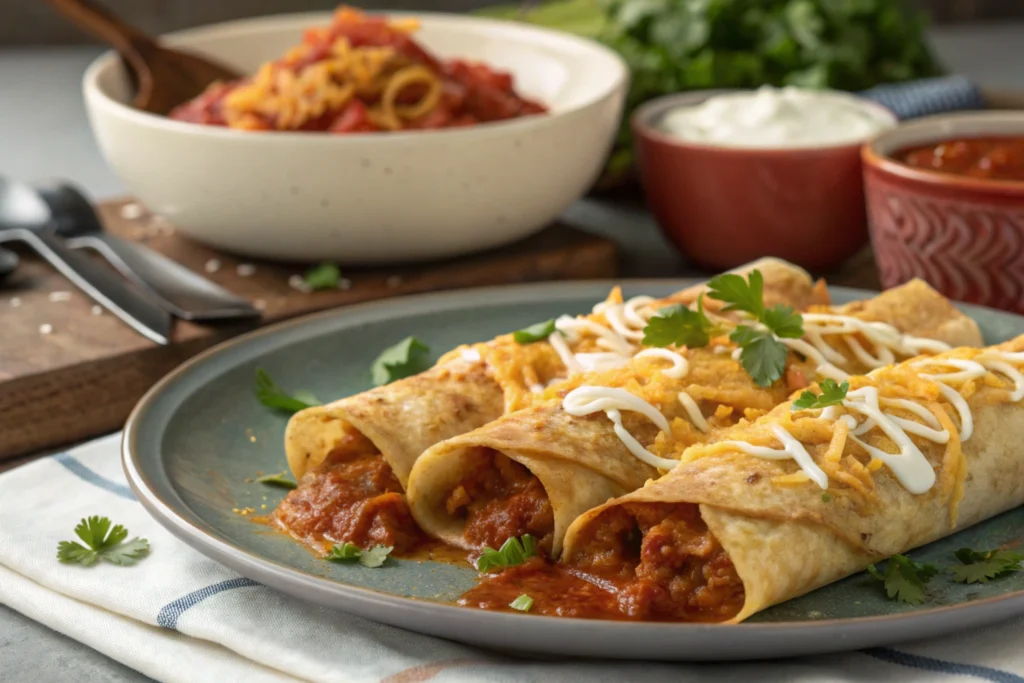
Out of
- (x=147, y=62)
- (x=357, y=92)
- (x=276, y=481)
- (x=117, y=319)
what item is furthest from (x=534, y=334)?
(x=147, y=62)

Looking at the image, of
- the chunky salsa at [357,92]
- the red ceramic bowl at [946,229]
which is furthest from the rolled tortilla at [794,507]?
the chunky salsa at [357,92]

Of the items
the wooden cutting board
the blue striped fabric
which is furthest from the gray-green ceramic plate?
the blue striped fabric

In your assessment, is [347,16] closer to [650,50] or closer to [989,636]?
[650,50]

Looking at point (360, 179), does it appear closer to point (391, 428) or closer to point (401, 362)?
point (401, 362)

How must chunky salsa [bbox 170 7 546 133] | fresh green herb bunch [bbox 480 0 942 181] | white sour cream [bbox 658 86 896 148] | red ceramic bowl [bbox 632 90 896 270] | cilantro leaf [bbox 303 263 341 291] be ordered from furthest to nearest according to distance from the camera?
fresh green herb bunch [bbox 480 0 942 181]
white sour cream [bbox 658 86 896 148]
red ceramic bowl [bbox 632 90 896 270]
chunky salsa [bbox 170 7 546 133]
cilantro leaf [bbox 303 263 341 291]

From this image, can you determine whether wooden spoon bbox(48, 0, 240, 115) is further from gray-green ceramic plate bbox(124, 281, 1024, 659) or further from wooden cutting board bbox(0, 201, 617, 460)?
gray-green ceramic plate bbox(124, 281, 1024, 659)
